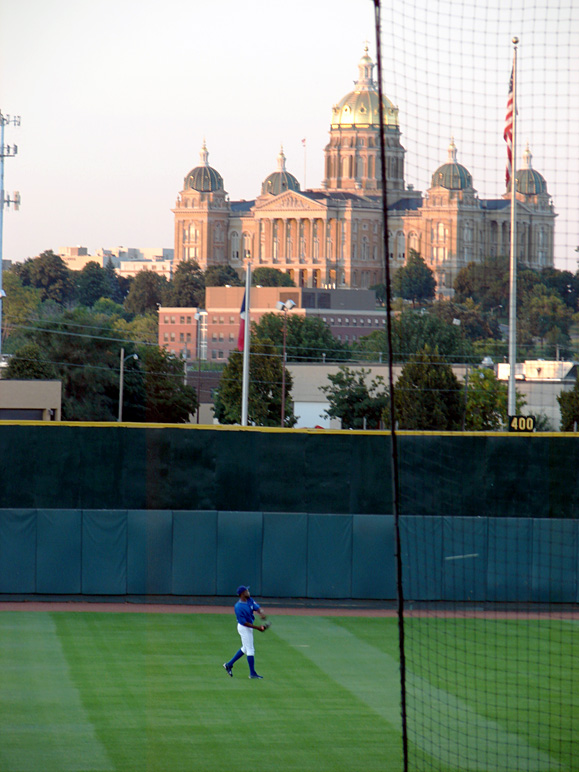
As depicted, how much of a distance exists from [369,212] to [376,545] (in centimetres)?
14602

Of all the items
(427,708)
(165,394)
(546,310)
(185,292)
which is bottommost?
(427,708)

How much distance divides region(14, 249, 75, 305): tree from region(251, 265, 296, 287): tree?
1037 inches

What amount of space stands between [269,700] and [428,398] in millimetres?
34124

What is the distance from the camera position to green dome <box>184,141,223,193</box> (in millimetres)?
182625

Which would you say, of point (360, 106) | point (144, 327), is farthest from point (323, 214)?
point (144, 327)

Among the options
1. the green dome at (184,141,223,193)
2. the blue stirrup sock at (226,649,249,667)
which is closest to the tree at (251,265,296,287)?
the green dome at (184,141,223,193)

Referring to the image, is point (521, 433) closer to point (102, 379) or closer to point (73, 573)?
point (73, 573)

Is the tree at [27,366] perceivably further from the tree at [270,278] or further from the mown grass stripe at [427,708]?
the tree at [270,278]

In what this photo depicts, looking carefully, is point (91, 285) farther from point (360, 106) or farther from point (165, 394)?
point (165, 394)

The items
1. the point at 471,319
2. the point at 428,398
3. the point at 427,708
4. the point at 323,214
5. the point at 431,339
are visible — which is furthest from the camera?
the point at 323,214

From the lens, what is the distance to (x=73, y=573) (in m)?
20.6

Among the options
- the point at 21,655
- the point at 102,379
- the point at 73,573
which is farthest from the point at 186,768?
the point at 102,379

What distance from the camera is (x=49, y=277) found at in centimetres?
15488

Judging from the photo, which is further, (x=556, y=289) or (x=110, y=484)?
(x=556, y=289)
